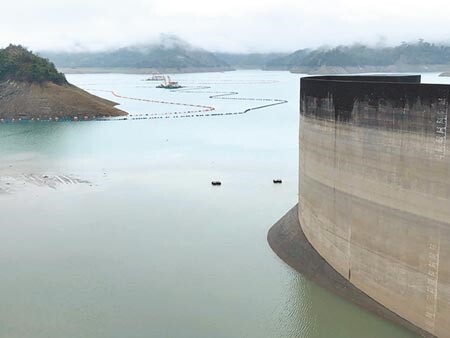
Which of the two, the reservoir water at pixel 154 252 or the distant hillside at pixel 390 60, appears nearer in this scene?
the reservoir water at pixel 154 252

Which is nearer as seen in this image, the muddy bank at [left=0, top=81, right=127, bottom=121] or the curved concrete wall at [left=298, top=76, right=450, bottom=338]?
the curved concrete wall at [left=298, top=76, right=450, bottom=338]

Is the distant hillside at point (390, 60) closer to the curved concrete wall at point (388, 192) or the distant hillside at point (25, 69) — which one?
the distant hillside at point (25, 69)

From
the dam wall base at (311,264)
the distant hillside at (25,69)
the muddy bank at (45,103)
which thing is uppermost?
the distant hillside at (25,69)

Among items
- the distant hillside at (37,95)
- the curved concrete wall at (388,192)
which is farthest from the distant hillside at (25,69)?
the curved concrete wall at (388,192)

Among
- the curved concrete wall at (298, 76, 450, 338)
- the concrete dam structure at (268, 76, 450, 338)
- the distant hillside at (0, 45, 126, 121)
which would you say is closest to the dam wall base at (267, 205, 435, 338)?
the concrete dam structure at (268, 76, 450, 338)

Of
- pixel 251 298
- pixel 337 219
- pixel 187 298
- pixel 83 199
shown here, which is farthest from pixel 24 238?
pixel 337 219

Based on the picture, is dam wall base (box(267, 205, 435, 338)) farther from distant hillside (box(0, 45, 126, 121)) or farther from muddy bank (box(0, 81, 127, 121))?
distant hillside (box(0, 45, 126, 121))

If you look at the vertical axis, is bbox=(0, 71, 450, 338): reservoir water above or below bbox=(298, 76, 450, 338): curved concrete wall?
below
